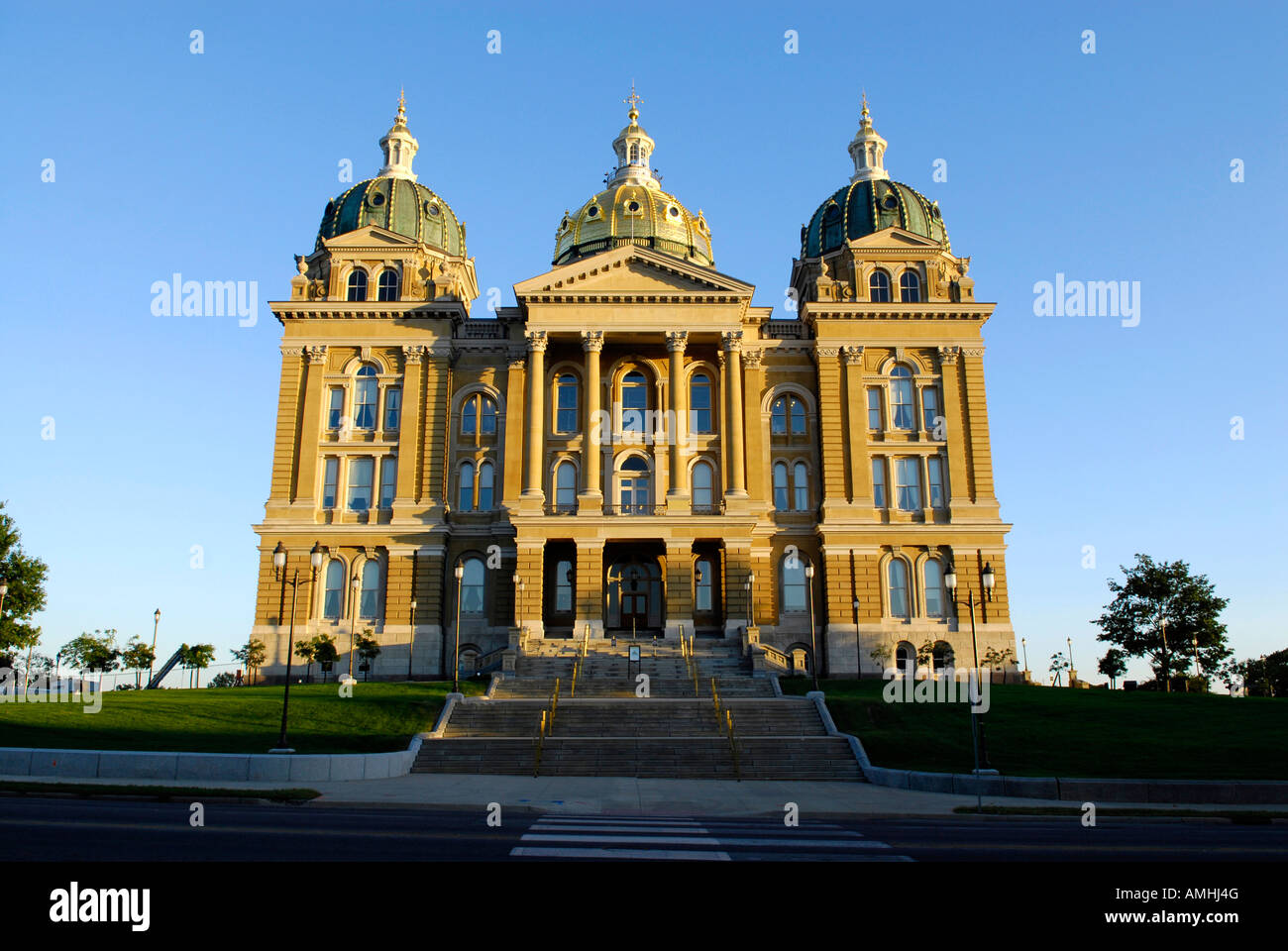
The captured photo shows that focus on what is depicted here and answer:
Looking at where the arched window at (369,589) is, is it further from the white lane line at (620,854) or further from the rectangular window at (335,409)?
the white lane line at (620,854)

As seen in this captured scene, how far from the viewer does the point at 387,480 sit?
173ft

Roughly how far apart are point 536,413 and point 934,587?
2241 centimetres

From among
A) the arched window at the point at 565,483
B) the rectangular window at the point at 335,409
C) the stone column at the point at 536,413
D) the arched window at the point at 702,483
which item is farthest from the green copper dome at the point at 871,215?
the rectangular window at the point at 335,409

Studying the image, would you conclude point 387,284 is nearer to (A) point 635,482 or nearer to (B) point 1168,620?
(A) point 635,482

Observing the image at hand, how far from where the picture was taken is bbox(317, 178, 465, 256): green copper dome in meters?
58.3

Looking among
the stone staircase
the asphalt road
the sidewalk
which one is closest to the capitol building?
the stone staircase

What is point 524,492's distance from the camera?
4978 centimetres

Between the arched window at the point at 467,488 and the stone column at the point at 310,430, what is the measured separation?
7.48m

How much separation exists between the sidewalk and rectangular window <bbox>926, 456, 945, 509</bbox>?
28.3 metres

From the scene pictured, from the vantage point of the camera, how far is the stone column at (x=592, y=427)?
5044 cm

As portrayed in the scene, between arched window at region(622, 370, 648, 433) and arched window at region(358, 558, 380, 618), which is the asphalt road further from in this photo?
arched window at region(622, 370, 648, 433)
